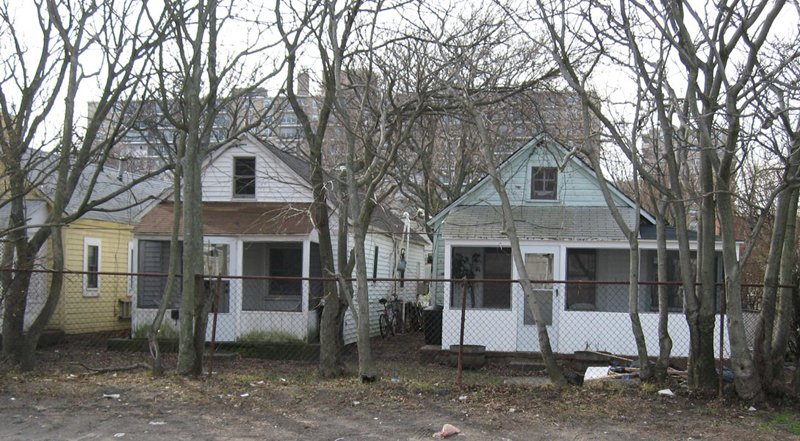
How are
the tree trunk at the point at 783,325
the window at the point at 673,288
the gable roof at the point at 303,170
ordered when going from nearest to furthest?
the tree trunk at the point at 783,325
the window at the point at 673,288
the gable roof at the point at 303,170

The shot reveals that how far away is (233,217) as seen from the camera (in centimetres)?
1573

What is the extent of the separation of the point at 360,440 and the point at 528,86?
6380mm

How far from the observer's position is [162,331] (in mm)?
15141

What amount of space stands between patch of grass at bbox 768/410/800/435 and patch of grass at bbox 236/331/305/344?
30.6ft

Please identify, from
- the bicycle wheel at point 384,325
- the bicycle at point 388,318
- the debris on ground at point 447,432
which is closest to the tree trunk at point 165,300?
the debris on ground at point 447,432

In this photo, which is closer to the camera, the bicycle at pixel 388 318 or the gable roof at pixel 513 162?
the gable roof at pixel 513 162

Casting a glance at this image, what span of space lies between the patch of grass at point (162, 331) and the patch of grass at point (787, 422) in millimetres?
11252

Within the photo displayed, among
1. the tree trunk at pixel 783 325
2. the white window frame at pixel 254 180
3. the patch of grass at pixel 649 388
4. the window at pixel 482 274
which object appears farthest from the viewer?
the white window frame at pixel 254 180

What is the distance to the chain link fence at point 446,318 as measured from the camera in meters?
13.5

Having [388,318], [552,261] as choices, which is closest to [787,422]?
[552,261]

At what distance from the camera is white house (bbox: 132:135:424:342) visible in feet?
49.2

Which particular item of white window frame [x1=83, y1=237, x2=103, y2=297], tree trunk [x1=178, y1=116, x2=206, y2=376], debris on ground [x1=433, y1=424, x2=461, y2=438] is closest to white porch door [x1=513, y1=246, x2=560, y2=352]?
tree trunk [x1=178, y1=116, x2=206, y2=376]

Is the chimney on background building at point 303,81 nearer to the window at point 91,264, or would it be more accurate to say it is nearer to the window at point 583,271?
the window at point 583,271

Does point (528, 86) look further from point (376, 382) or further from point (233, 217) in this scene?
point (233, 217)
